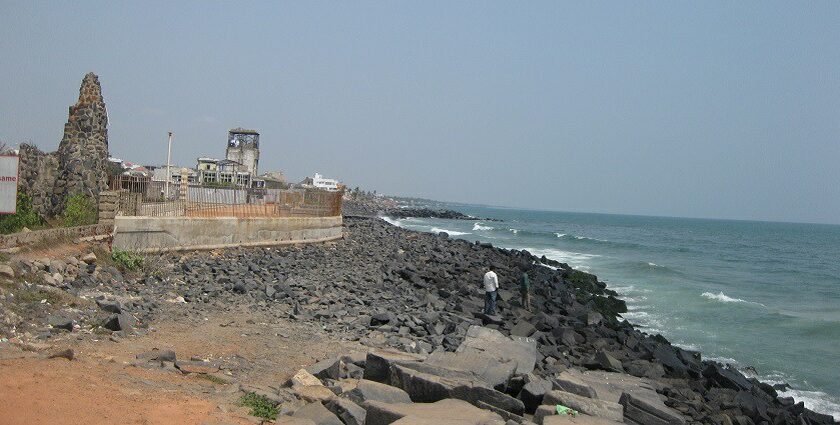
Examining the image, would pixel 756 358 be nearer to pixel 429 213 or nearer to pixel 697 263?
pixel 697 263

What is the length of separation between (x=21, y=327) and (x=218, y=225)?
34.7 feet

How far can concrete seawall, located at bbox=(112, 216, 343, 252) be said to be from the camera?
15.2 meters

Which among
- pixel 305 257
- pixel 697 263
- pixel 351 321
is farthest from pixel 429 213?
pixel 351 321

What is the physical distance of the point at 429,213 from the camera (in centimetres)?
10350

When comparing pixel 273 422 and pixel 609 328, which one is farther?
pixel 609 328

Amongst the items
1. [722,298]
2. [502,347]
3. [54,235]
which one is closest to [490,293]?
[502,347]

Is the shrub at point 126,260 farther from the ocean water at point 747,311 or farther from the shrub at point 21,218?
the ocean water at point 747,311

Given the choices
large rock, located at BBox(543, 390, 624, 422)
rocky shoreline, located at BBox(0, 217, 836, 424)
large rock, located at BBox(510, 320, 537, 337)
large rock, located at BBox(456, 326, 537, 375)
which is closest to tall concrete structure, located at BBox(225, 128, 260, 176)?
rocky shoreline, located at BBox(0, 217, 836, 424)

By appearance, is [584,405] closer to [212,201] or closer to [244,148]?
[212,201]

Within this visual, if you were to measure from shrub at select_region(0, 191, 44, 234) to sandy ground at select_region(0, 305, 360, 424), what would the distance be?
5.08 metres

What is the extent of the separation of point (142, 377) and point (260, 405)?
1396 mm

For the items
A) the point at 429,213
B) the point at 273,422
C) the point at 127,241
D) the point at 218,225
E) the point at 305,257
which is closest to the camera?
the point at 273,422

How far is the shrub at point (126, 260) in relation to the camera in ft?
44.0

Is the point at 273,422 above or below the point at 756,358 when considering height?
above
